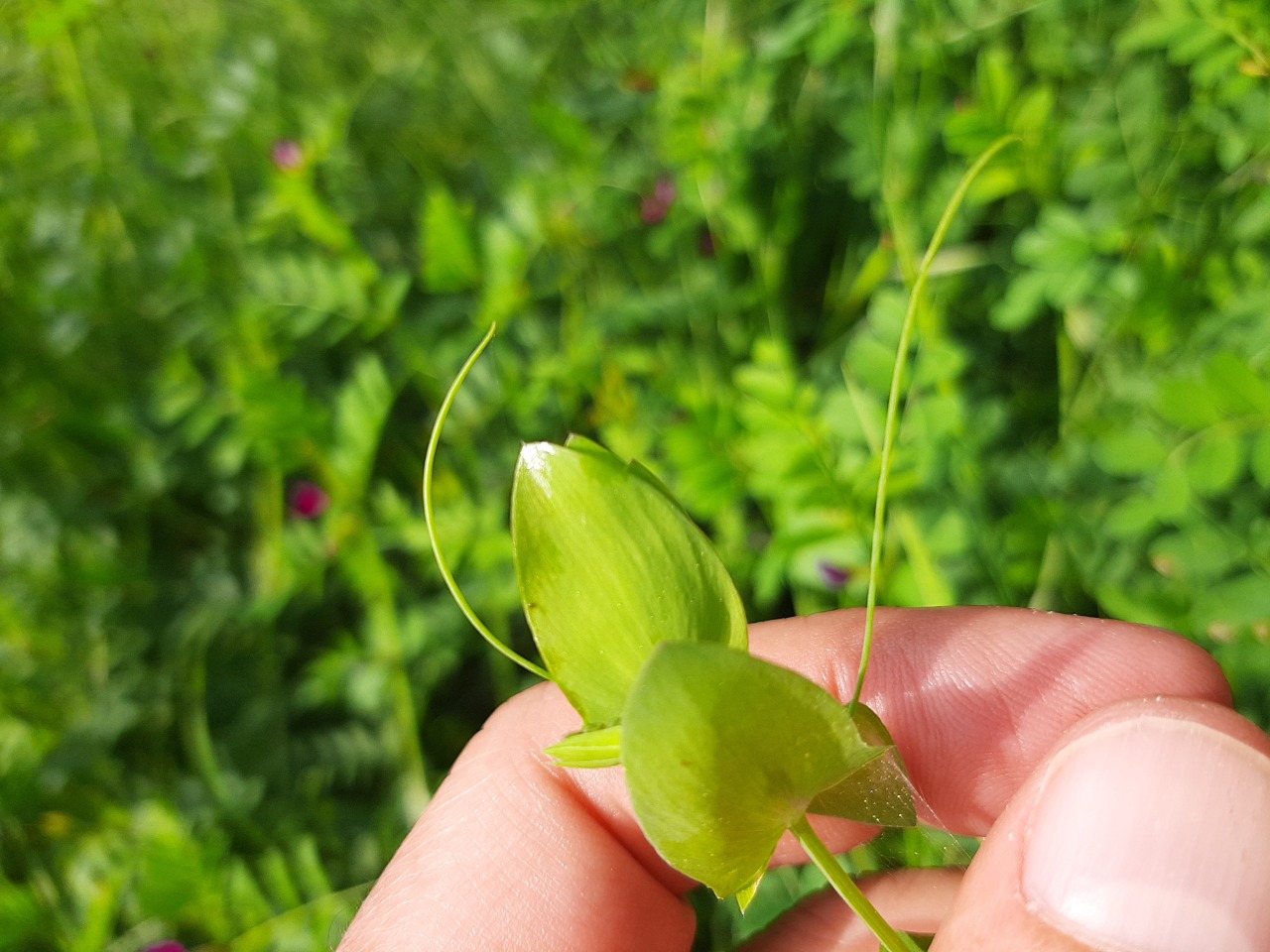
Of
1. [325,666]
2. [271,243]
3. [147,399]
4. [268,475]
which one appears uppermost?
[271,243]

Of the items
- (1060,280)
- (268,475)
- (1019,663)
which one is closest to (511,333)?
(268,475)

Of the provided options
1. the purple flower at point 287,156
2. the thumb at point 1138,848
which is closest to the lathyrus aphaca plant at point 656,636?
the thumb at point 1138,848

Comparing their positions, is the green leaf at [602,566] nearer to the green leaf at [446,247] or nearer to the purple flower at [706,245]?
the green leaf at [446,247]

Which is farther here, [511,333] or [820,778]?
[511,333]

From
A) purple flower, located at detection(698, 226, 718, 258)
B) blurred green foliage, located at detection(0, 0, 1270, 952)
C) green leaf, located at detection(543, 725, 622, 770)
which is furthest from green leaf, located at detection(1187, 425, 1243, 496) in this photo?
purple flower, located at detection(698, 226, 718, 258)

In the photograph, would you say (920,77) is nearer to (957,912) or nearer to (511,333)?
(511,333)

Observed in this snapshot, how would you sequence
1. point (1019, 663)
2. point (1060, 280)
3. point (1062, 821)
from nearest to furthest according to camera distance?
point (1062, 821) → point (1019, 663) → point (1060, 280)
